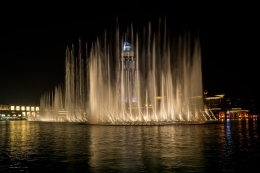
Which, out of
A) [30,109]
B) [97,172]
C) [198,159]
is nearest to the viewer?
[97,172]

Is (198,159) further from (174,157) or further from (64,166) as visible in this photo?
(64,166)

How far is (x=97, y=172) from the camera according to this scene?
10.6 meters

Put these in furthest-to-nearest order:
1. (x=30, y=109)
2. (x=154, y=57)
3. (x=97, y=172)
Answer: (x=30, y=109), (x=154, y=57), (x=97, y=172)

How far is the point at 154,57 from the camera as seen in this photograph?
137 ft

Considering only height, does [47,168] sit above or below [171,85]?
below

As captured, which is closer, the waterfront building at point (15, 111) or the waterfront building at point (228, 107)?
the waterfront building at point (228, 107)

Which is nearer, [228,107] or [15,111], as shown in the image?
[228,107]

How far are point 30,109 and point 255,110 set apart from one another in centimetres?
8522

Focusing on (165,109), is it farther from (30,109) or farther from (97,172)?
(30,109)

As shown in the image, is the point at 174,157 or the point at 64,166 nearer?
the point at 64,166

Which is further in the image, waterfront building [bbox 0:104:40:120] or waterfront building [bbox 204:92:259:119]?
waterfront building [bbox 0:104:40:120]

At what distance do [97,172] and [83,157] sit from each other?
2.95 m

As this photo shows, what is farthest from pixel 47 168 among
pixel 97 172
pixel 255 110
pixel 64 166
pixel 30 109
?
pixel 30 109

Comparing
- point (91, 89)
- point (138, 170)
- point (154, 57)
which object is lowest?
point (138, 170)
